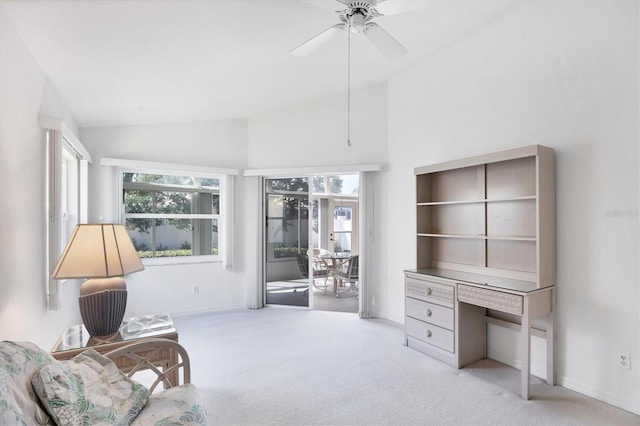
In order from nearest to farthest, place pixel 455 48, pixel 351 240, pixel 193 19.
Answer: pixel 193 19 → pixel 455 48 → pixel 351 240

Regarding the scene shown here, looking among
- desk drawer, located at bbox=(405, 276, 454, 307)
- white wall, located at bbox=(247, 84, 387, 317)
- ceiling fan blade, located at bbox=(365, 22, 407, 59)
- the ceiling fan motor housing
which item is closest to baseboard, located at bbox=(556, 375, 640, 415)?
desk drawer, located at bbox=(405, 276, 454, 307)

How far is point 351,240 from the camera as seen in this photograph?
6316 mm

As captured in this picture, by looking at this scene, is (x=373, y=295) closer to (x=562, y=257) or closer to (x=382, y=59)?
(x=562, y=257)

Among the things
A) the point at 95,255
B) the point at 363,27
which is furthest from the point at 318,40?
the point at 95,255

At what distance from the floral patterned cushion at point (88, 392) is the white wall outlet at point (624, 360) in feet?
10.1

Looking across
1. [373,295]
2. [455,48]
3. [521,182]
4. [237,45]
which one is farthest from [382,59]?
[373,295]

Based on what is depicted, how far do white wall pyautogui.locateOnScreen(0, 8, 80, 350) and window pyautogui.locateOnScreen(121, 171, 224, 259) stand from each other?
1992 millimetres

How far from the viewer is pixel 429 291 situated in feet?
10.8

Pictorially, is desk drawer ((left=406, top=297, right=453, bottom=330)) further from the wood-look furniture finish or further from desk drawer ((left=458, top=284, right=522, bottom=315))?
desk drawer ((left=458, top=284, right=522, bottom=315))

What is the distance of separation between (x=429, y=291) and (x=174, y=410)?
2.50m

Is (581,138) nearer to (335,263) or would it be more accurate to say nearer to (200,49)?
(200,49)

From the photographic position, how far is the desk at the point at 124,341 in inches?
75.9

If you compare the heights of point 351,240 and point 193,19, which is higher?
point 193,19

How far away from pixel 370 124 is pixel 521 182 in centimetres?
220
